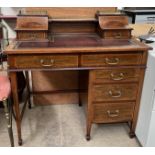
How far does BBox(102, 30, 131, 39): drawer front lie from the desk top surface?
0.11 feet

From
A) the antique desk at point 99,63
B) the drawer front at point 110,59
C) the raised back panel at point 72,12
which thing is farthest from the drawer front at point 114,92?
the raised back panel at point 72,12

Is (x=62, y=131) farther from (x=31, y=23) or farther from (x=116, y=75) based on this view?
(x=31, y=23)

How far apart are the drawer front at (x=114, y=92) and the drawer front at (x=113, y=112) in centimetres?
5

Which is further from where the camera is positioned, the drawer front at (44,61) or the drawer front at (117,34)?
the drawer front at (117,34)

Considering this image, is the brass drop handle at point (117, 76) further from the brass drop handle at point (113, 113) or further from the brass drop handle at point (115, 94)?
the brass drop handle at point (113, 113)

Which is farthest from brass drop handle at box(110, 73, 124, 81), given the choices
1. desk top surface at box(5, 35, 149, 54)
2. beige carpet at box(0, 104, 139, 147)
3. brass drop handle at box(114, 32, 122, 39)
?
beige carpet at box(0, 104, 139, 147)

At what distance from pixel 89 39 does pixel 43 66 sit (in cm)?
40

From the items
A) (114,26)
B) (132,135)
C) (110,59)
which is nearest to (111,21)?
(114,26)

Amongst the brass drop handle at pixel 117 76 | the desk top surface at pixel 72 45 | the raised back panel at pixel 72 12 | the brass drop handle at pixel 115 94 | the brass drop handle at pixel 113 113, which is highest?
the raised back panel at pixel 72 12

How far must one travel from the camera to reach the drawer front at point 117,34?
145 centimetres

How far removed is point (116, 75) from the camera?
136 cm

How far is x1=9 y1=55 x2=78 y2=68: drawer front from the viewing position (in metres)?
1.24

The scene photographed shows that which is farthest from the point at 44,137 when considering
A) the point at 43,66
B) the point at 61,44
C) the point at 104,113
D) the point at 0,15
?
the point at 0,15
